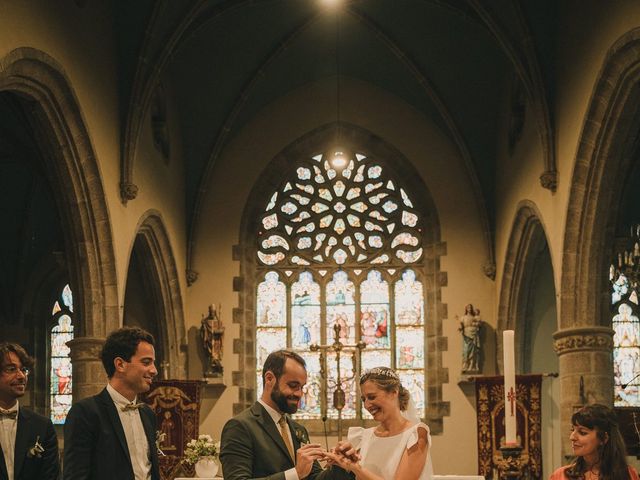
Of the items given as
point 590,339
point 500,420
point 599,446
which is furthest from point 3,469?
point 500,420

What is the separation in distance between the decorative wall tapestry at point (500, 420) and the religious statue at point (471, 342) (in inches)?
91.5

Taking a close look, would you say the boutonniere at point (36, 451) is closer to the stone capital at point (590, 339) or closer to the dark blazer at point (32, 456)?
the dark blazer at point (32, 456)

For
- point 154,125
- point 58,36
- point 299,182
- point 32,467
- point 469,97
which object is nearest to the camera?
point 32,467

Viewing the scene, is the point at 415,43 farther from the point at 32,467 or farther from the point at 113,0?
the point at 32,467

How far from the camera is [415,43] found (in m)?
17.1

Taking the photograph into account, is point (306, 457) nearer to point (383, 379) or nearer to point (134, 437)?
point (134, 437)

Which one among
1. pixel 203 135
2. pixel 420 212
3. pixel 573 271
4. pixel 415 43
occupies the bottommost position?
pixel 573 271

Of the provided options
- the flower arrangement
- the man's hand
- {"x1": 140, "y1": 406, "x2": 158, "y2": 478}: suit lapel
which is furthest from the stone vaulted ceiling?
the man's hand

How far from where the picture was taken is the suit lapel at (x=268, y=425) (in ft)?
16.3

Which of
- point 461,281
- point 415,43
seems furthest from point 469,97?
point 461,281

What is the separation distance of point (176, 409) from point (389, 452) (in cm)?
Result: 902

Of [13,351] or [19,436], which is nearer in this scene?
[19,436]

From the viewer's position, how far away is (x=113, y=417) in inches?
190

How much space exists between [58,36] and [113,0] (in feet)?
7.60
